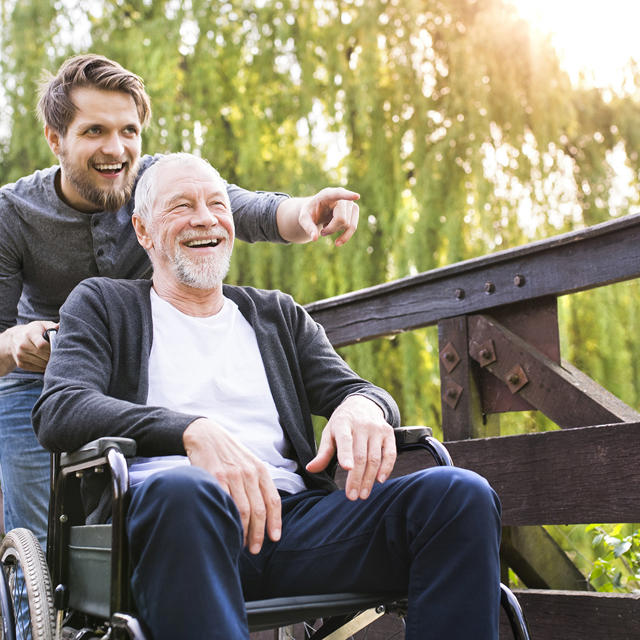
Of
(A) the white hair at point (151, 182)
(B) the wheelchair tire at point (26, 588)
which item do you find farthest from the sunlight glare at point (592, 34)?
Answer: (B) the wheelchair tire at point (26, 588)

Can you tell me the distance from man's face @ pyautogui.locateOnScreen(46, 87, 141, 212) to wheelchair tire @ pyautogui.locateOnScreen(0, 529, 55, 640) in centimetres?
86

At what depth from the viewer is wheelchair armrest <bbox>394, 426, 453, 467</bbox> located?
164cm

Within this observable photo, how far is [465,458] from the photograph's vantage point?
2.44 metres

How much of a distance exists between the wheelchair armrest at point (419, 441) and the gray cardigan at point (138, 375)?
0.07m

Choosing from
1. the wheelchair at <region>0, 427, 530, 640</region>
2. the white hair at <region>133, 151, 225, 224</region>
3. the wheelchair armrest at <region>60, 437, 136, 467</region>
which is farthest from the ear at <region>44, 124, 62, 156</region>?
the wheelchair armrest at <region>60, 437, 136, 467</region>

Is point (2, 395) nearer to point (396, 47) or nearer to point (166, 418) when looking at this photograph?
point (166, 418)

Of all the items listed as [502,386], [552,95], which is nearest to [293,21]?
[552,95]

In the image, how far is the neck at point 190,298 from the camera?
190cm

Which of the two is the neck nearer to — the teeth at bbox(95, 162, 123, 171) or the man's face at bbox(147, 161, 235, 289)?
the man's face at bbox(147, 161, 235, 289)

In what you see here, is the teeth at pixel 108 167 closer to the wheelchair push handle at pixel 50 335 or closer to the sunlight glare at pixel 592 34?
the wheelchair push handle at pixel 50 335

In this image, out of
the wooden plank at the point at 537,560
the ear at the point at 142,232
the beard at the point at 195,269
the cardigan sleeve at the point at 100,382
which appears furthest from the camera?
the wooden plank at the point at 537,560

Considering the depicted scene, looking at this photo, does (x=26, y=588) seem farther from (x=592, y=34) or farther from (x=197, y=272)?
(x=592, y=34)

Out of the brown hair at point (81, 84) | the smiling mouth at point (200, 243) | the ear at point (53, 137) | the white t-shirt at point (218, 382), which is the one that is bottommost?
the white t-shirt at point (218, 382)

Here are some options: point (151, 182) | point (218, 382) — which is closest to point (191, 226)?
point (151, 182)
